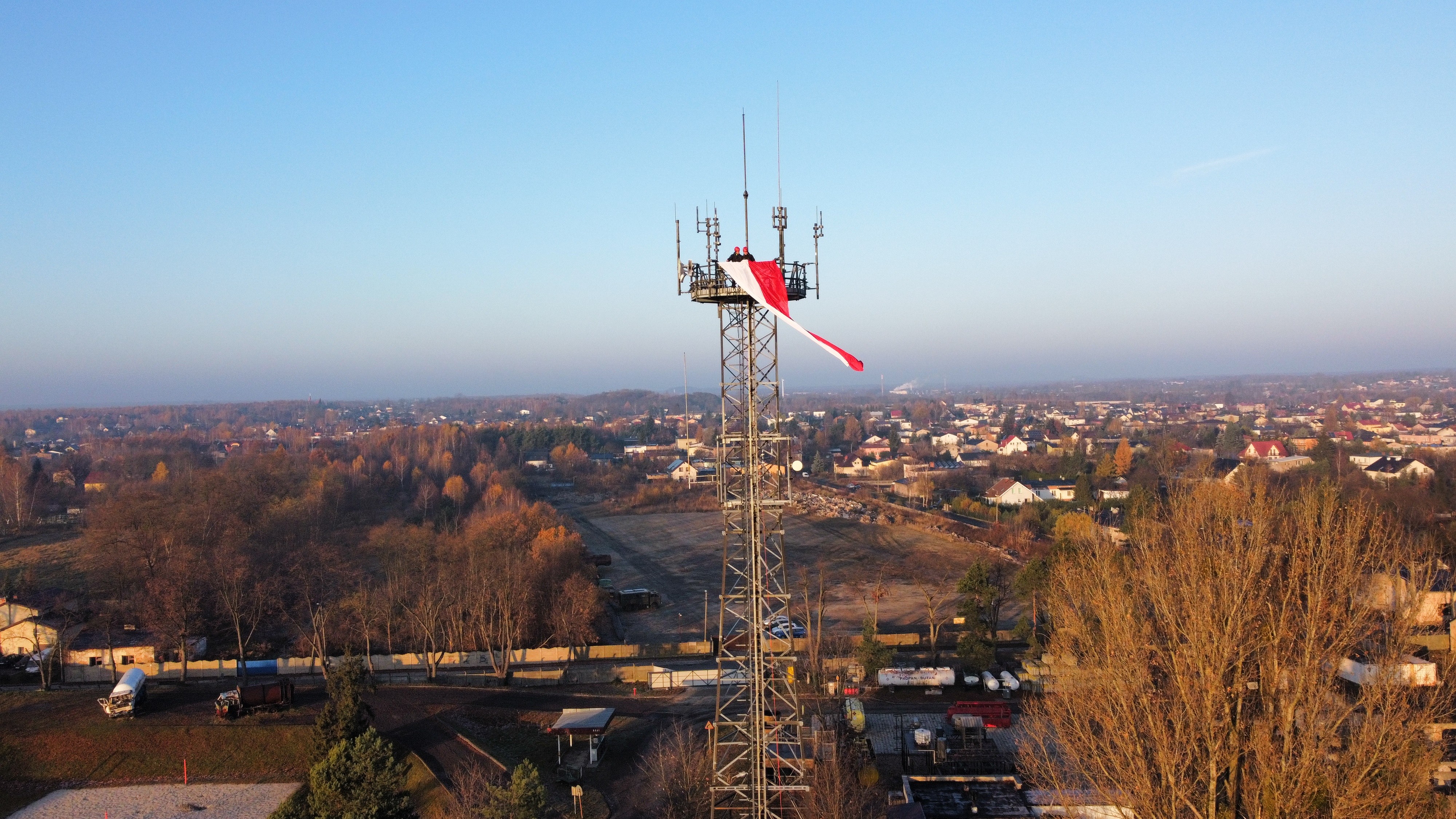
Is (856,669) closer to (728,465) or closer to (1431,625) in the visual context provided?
(728,465)

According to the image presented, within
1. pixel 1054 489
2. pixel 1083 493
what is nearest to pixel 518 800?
pixel 1083 493

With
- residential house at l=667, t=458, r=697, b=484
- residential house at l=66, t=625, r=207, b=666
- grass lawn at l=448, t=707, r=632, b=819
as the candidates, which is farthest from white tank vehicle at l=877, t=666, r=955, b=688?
residential house at l=667, t=458, r=697, b=484

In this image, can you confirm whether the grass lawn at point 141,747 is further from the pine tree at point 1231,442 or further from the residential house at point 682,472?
the pine tree at point 1231,442

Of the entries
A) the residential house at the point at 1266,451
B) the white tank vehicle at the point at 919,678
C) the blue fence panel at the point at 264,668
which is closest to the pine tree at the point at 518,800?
the white tank vehicle at the point at 919,678

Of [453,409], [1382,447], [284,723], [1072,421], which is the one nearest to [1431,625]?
[284,723]

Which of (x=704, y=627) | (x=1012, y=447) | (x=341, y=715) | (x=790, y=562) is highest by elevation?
(x=341, y=715)

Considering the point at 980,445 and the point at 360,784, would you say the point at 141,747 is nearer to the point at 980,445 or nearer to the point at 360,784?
the point at 360,784
